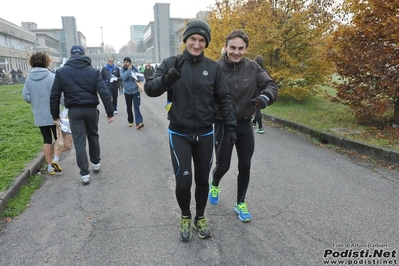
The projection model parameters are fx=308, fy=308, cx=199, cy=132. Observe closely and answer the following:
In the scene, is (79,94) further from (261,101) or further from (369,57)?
(369,57)

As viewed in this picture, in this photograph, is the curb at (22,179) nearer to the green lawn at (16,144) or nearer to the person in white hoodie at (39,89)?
the green lawn at (16,144)

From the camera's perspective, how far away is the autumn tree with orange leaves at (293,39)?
1067 cm

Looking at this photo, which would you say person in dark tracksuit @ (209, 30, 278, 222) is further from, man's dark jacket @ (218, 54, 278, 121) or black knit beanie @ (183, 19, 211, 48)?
black knit beanie @ (183, 19, 211, 48)

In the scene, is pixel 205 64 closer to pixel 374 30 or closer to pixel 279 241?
pixel 279 241

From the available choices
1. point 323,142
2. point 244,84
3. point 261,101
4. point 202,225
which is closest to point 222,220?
point 202,225

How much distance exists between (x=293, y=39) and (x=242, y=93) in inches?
345

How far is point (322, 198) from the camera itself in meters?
4.14

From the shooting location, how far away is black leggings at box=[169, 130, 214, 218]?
2955 millimetres

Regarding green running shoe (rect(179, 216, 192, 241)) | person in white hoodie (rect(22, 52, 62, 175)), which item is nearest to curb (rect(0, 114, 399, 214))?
person in white hoodie (rect(22, 52, 62, 175))

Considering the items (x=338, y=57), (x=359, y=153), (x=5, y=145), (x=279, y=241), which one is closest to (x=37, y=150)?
(x=5, y=145)

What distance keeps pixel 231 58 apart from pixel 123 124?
22.4ft

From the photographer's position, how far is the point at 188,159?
Answer: 9.77 ft

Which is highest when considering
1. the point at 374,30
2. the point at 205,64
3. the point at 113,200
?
the point at 374,30

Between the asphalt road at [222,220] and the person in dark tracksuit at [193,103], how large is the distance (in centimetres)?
43
